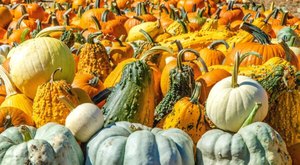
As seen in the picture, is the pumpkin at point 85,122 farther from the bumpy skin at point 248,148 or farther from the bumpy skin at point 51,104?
the bumpy skin at point 248,148

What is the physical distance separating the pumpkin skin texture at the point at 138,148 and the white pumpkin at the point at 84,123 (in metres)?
0.05

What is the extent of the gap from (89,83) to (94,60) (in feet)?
1.79

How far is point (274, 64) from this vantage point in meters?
3.82

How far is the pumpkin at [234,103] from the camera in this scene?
10.1ft

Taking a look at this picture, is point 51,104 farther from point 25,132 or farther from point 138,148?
point 138,148

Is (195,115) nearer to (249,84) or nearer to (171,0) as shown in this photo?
(249,84)

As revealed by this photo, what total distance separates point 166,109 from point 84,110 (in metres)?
0.90

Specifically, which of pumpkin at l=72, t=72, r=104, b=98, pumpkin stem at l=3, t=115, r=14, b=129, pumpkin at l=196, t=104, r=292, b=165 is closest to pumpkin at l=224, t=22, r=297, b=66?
pumpkin at l=72, t=72, r=104, b=98

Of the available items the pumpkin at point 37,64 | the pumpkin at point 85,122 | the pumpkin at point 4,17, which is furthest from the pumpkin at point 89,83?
the pumpkin at point 4,17

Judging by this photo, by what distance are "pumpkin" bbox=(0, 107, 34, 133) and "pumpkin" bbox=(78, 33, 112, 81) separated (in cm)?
136

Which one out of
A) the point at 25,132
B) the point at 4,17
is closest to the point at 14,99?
the point at 25,132

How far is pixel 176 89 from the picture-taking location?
3.75 metres

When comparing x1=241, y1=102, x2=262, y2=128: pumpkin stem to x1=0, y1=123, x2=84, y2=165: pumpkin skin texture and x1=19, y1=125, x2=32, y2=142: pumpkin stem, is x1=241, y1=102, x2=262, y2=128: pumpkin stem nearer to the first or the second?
x1=0, y1=123, x2=84, y2=165: pumpkin skin texture

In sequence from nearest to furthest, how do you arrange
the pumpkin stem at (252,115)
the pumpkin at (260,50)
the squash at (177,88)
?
the pumpkin stem at (252,115) < the squash at (177,88) < the pumpkin at (260,50)
